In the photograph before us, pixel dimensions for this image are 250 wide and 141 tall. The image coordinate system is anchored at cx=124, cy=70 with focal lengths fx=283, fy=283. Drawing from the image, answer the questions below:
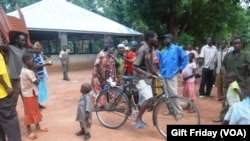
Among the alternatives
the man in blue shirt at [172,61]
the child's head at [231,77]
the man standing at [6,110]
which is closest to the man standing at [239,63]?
the child's head at [231,77]

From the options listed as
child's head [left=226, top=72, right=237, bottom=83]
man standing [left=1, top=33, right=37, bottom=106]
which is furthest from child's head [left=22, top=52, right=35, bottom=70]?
child's head [left=226, top=72, right=237, bottom=83]

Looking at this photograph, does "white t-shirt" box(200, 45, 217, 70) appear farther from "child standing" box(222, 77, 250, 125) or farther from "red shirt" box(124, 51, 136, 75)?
"child standing" box(222, 77, 250, 125)

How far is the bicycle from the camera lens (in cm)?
469

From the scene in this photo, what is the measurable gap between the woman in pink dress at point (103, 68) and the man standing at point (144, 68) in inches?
65.8

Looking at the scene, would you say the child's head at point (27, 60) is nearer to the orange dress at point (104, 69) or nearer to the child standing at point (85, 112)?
the child standing at point (85, 112)

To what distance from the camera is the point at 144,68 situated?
195 inches

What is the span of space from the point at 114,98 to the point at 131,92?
361 mm

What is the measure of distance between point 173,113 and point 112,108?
1187 mm

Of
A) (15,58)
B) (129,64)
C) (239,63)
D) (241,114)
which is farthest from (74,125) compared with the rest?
(241,114)

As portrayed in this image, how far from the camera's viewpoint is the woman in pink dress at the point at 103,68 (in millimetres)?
6438

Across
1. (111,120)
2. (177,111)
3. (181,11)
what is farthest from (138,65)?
(181,11)

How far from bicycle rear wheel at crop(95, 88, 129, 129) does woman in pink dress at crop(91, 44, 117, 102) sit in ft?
2.94

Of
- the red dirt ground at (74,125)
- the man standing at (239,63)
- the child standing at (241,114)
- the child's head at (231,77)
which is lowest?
the red dirt ground at (74,125)

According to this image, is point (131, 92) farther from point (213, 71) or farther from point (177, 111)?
point (213, 71)
